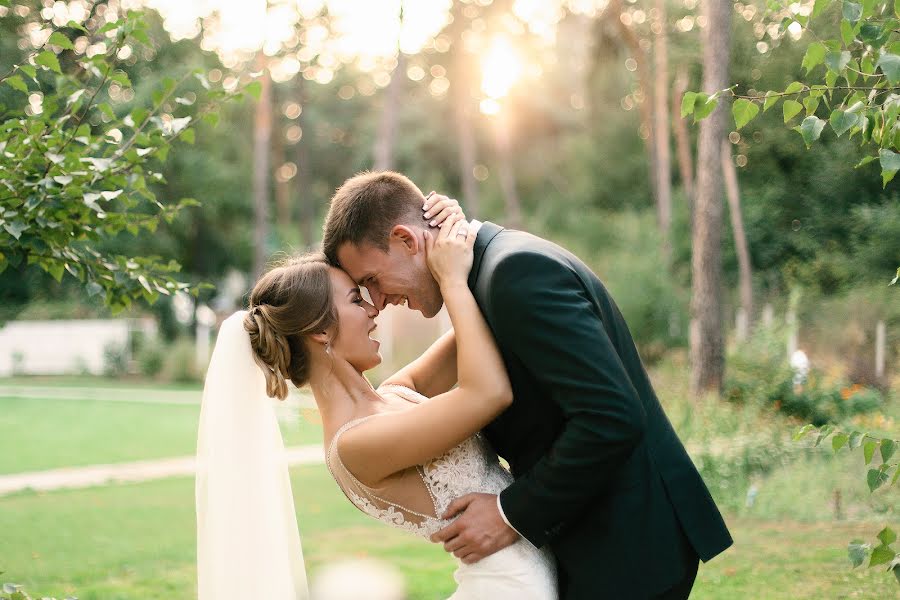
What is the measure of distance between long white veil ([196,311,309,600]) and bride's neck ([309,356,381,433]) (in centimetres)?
30

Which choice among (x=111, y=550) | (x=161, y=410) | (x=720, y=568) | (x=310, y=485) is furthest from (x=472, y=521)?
(x=161, y=410)

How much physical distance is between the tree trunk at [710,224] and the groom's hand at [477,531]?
1066 centimetres

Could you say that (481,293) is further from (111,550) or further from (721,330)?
(721,330)

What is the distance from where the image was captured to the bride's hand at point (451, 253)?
288 centimetres

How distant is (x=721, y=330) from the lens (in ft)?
43.9

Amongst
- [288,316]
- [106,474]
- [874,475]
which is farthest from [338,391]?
[106,474]

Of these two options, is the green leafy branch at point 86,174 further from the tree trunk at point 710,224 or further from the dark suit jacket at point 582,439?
the tree trunk at point 710,224

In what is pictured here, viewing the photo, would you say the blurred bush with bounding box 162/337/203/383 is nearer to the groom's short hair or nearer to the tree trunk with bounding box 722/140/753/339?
the tree trunk with bounding box 722/140/753/339

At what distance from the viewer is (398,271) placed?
9.99 feet

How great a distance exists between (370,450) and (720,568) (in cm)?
454

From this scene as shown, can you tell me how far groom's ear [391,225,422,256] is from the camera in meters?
2.97

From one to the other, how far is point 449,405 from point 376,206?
2.24ft

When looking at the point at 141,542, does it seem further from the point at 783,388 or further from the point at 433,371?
the point at 783,388

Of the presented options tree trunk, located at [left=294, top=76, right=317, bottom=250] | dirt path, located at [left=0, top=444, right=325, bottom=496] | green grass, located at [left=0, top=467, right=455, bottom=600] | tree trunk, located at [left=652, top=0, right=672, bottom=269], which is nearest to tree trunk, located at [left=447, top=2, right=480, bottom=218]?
tree trunk, located at [left=294, top=76, right=317, bottom=250]
